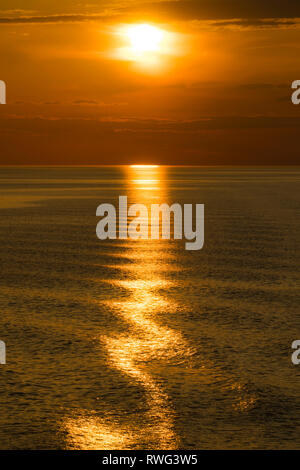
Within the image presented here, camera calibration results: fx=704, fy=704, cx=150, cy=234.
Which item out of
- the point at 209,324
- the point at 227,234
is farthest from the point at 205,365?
the point at 227,234

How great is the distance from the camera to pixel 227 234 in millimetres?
23281

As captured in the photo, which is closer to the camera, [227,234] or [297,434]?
[297,434]

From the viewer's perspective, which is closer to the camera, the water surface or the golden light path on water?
the golden light path on water

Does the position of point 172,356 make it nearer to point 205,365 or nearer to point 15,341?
point 205,365

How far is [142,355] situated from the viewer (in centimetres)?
822

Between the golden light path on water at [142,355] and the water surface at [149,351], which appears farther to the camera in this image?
the water surface at [149,351]

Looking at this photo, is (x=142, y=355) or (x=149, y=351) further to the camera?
(x=149, y=351)

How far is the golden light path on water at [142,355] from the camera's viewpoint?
583cm

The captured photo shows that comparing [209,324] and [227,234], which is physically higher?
[227,234]

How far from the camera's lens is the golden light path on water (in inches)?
229
